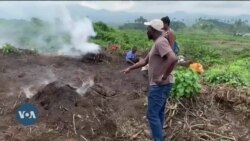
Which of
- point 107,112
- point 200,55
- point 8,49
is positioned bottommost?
point 200,55

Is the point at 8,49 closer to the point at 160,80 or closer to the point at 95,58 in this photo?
the point at 95,58

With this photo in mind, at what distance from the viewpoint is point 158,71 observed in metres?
5.67

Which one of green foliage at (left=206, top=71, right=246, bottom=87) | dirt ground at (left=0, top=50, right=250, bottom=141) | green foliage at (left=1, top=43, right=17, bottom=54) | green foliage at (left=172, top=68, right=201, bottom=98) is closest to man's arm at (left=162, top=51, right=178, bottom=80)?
dirt ground at (left=0, top=50, right=250, bottom=141)

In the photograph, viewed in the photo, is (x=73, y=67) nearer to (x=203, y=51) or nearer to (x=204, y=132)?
(x=204, y=132)

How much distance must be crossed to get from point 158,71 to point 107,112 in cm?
199

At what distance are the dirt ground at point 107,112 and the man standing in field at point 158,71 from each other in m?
0.91

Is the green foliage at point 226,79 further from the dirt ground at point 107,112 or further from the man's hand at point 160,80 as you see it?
the man's hand at point 160,80

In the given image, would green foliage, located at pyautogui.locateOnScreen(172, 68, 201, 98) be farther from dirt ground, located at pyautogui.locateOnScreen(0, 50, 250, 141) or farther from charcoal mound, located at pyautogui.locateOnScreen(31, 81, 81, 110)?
charcoal mound, located at pyautogui.locateOnScreen(31, 81, 81, 110)

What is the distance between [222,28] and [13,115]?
23.1 m

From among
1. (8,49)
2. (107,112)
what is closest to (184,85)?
(107,112)

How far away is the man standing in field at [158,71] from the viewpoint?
5.54 m

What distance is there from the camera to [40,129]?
22.2 ft

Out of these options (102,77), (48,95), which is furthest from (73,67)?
(48,95)

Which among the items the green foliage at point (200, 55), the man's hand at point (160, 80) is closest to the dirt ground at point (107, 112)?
the man's hand at point (160, 80)
